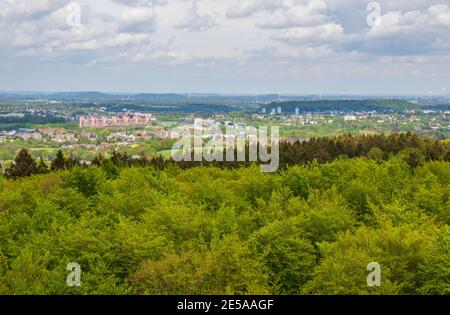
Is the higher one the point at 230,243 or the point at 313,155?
the point at 230,243

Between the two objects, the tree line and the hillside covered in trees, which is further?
the tree line

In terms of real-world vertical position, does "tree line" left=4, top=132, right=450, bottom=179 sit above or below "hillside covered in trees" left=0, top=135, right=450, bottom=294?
below

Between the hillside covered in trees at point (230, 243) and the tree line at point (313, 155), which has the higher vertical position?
the hillside covered in trees at point (230, 243)

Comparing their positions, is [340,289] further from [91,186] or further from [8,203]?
[91,186]

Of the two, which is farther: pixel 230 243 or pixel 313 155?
pixel 313 155

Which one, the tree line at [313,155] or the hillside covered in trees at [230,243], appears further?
the tree line at [313,155]
